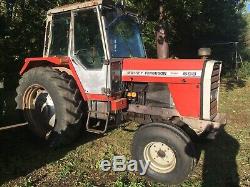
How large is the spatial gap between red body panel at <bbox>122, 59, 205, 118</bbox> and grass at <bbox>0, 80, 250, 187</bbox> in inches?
38.4

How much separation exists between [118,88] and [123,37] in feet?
2.93

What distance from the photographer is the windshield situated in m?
5.07

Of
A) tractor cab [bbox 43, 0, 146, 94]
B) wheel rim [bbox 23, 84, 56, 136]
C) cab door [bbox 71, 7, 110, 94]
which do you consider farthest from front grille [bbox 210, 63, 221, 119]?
wheel rim [bbox 23, 84, 56, 136]

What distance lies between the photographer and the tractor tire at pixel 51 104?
17.0 feet

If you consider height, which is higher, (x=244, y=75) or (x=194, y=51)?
(x=194, y=51)

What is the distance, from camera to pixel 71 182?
14.4 feet

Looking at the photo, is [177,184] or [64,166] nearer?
[177,184]

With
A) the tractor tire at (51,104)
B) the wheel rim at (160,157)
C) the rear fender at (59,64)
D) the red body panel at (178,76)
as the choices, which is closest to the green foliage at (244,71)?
the red body panel at (178,76)

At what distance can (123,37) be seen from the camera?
5352 mm

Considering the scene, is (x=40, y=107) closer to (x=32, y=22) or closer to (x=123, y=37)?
(x=123, y=37)

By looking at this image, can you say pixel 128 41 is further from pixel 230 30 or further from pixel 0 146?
pixel 230 30

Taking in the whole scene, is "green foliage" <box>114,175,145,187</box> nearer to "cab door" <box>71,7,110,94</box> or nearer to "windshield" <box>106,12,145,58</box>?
"cab door" <box>71,7,110,94</box>

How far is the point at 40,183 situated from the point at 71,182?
418 mm

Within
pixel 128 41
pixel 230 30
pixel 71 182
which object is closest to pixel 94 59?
pixel 128 41
